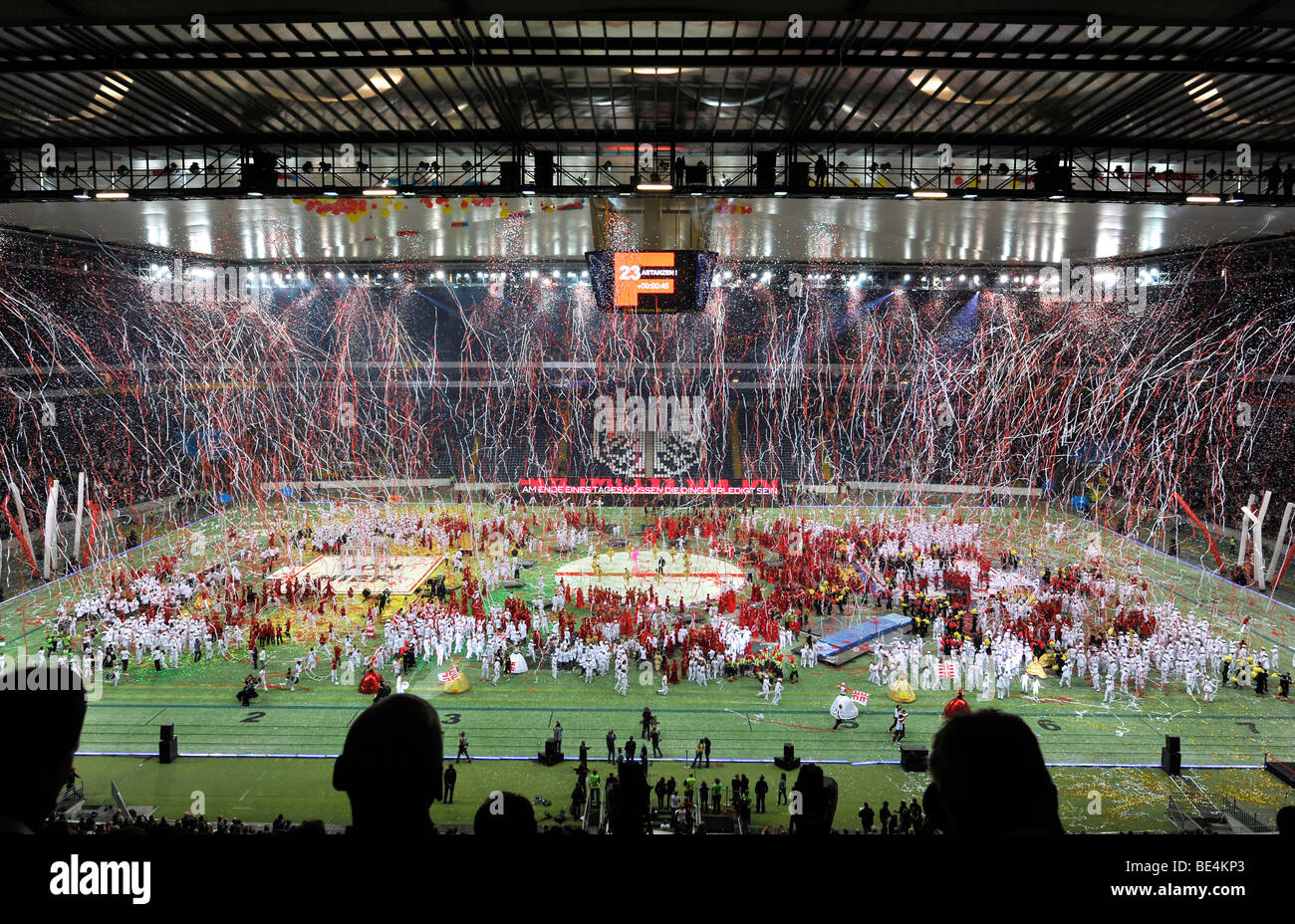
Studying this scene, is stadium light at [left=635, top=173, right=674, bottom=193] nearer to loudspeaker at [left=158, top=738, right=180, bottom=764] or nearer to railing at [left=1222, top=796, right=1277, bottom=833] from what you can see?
loudspeaker at [left=158, top=738, right=180, bottom=764]

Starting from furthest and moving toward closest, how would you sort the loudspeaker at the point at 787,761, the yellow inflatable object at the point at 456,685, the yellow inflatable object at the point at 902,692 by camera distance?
the yellow inflatable object at the point at 456,685 < the yellow inflatable object at the point at 902,692 < the loudspeaker at the point at 787,761

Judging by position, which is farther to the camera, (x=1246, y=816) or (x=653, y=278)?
(x=653, y=278)

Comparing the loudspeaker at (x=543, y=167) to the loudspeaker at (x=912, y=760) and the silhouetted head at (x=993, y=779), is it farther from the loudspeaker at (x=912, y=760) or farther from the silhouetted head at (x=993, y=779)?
the silhouetted head at (x=993, y=779)

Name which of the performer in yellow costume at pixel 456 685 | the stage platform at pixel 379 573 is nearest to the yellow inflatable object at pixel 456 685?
the performer in yellow costume at pixel 456 685

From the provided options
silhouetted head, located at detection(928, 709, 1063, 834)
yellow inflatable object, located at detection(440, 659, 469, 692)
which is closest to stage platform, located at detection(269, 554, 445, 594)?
yellow inflatable object, located at detection(440, 659, 469, 692)

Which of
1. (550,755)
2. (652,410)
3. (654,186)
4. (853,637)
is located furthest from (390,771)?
(652,410)

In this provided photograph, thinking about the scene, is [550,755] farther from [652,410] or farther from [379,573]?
[652,410]
